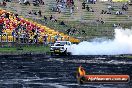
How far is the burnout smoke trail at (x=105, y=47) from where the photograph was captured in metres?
59.9

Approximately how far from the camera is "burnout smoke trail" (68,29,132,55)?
2357 inches

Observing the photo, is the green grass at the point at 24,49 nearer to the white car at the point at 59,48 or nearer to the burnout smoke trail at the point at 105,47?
the white car at the point at 59,48

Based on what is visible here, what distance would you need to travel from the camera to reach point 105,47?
62.1m

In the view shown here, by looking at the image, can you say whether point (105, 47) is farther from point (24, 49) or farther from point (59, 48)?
point (24, 49)

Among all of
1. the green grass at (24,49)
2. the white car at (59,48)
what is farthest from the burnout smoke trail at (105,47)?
the green grass at (24,49)

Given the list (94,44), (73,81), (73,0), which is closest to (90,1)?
(73,0)

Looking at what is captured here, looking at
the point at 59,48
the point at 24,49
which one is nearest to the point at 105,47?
the point at 59,48

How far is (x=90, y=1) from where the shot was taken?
7912cm

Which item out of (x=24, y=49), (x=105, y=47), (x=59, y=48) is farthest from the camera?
(x=105, y=47)

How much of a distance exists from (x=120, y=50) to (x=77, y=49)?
5.34 m

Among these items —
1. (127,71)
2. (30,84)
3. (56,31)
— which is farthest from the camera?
(56,31)

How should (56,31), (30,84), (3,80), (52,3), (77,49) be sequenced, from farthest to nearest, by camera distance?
1. (52,3)
2. (56,31)
3. (77,49)
4. (3,80)
5. (30,84)

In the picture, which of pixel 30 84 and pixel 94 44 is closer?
pixel 30 84

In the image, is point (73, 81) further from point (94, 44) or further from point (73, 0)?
point (73, 0)
